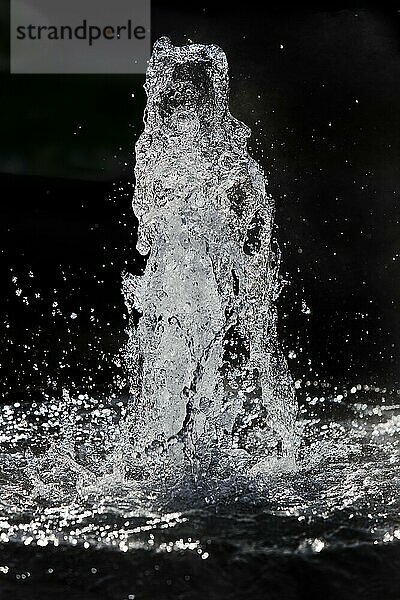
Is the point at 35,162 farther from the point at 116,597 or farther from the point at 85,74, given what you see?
the point at 116,597

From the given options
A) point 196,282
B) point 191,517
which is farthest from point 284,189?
point 191,517

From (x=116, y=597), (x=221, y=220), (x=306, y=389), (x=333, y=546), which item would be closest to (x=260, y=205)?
(x=221, y=220)

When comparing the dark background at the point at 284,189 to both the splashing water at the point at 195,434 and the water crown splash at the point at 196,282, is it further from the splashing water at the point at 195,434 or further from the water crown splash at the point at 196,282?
the water crown splash at the point at 196,282

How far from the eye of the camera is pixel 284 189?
11.3 ft

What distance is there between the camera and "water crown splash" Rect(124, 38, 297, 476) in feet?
7.61

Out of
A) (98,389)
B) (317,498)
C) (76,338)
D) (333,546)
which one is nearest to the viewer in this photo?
(333,546)

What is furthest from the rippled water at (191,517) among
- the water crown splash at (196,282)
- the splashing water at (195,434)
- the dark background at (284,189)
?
the dark background at (284,189)

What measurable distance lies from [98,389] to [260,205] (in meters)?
0.97

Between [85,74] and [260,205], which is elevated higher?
[85,74]

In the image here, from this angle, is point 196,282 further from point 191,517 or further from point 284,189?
point 284,189

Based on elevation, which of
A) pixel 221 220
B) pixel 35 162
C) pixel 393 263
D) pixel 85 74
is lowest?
pixel 221 220

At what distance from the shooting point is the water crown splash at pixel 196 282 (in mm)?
2320

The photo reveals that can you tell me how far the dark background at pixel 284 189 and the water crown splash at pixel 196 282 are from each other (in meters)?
0.64

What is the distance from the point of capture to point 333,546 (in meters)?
1.77
